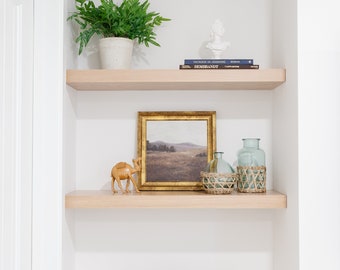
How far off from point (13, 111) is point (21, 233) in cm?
42

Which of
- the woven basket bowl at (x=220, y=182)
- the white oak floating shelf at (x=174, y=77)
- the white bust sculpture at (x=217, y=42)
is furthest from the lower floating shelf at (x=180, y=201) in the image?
the white bust sculpture at (x=217, y=42)

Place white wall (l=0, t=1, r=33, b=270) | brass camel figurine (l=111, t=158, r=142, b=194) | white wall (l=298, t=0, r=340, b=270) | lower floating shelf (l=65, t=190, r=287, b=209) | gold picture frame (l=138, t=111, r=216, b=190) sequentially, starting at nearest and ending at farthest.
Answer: white wall (l=0, t=1, r=33, b=270)
white wall (l=298, t=0, r=340, b=270)
lower floating shelf (l=65, t=190, r=287, b=209)
brass camel figurine (l=111, t=158, r=142, b=194)
gold picture frame (l=138, t=111, r=216, b=190)

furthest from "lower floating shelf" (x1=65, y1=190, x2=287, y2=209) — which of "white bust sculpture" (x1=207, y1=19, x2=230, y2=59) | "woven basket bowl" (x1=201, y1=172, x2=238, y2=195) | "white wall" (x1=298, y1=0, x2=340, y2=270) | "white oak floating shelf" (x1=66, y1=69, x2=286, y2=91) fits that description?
"white bust sculpture" (x1=207, y1=19, x2=230, y2=59)

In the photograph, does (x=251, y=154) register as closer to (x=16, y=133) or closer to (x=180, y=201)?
(x=180, y=201)

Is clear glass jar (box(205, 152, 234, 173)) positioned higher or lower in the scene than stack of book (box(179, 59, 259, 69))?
lower

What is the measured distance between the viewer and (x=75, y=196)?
72.8 inches

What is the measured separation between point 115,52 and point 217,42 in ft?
1.35

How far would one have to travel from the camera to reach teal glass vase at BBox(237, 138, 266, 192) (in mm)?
1913

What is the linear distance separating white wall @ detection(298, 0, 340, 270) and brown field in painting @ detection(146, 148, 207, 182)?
0.50 m

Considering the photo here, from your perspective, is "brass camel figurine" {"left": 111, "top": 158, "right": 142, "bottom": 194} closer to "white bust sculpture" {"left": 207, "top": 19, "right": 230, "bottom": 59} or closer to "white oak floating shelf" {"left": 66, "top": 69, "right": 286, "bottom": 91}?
"white oak floating shelf" {"left": 66, "top": 69, "right": 286, "bottom": 91}

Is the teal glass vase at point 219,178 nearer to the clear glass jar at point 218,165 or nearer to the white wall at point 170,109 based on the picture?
the clear glass jar at point 218,165

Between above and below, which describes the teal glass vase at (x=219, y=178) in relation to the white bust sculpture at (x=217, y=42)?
below

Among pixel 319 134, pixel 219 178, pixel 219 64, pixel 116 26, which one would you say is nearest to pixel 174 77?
pixel 219 64

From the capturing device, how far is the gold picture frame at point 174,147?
2049mm
